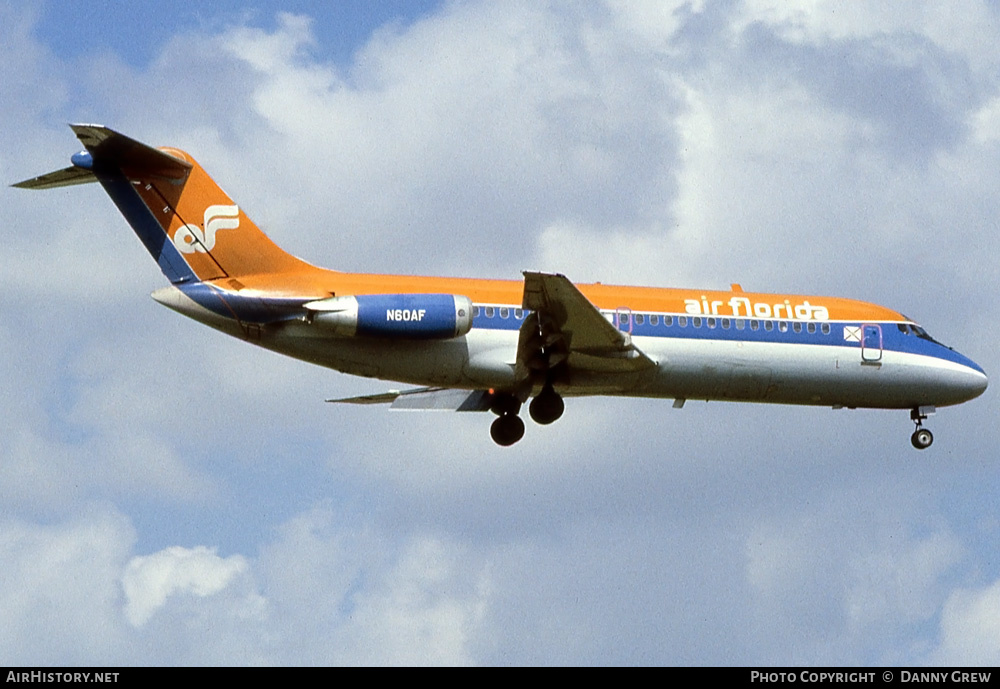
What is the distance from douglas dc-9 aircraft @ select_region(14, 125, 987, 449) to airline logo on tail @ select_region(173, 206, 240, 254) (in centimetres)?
3

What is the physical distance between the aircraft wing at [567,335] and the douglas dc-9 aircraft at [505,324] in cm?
4

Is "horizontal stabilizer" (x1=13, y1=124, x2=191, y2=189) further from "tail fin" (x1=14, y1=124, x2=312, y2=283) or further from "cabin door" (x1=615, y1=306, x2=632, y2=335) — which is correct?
"cabin door" (x1=615, y1=306, x2=632, y2=335)

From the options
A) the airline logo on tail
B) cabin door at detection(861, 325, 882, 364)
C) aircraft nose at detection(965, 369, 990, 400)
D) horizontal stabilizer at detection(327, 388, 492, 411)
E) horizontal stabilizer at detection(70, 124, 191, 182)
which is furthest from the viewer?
horizontal stabilizer at detection(327, 388, 492, 411)

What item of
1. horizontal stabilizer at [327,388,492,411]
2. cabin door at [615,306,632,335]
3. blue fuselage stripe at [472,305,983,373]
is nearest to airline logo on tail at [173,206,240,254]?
blue fuselage stripe at [472,305,983,373]

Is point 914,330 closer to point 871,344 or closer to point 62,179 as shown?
point 871,344

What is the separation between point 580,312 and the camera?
102 feet

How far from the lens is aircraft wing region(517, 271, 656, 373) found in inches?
1196

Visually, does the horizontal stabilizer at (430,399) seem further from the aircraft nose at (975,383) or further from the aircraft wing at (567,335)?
the aircraft nose at (975,383)

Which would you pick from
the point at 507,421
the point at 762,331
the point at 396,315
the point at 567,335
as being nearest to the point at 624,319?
the point at 567,335

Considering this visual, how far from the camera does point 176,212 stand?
31375mm

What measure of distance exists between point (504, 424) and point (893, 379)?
865cm

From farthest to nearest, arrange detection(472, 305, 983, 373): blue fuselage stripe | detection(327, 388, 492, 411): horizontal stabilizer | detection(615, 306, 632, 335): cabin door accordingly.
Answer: detection(327, 388, 492, 411): horizontal stabilizer, detection(615, 306, 632, 335): cabin door, detection(472, 305, 983, 373): blue fuselage stripe
